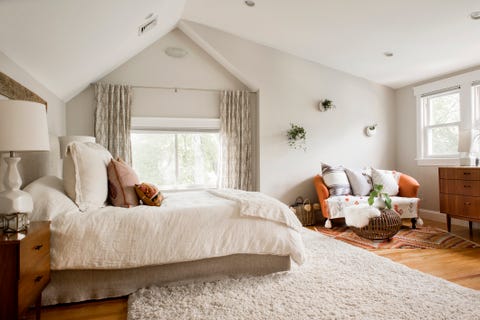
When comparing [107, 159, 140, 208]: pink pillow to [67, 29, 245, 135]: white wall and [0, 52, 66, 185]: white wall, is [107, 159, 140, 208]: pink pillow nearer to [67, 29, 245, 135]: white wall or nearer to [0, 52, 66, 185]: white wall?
[0, 52, 66, 185]: white wall

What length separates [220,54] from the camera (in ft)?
15.3

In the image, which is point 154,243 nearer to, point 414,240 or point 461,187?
point 414,240

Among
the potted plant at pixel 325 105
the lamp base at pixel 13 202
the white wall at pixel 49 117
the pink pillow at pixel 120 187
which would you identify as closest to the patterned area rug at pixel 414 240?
the potted plant at pixel 325 105

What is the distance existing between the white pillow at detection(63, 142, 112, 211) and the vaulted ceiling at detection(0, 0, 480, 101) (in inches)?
33.0

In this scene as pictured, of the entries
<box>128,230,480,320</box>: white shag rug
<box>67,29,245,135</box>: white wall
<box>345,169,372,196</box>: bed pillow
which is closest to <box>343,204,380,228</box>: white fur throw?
<box>128,230,480,320</box>: white shag rug

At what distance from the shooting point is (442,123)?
4.78 m

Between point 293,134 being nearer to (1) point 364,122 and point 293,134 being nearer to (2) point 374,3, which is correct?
(1) point 364,122

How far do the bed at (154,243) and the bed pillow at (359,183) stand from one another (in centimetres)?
238

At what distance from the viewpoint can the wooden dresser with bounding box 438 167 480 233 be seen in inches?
140

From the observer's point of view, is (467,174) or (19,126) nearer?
(19,126)

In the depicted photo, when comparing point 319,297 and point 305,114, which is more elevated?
point 305,114

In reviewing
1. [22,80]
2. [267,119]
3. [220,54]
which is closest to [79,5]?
[22,80]

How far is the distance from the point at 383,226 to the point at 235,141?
7.95ft

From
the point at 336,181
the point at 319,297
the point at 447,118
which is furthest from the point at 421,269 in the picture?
the point at 447,118
